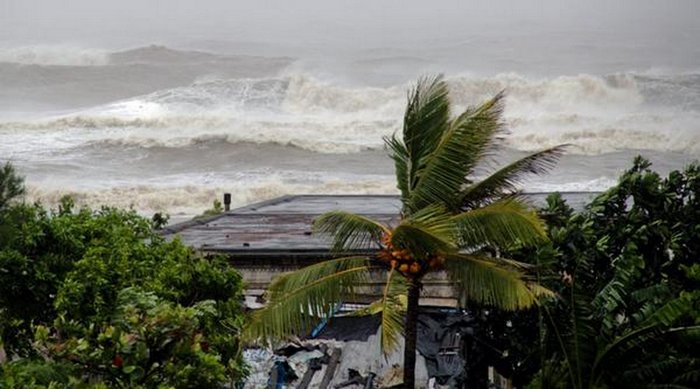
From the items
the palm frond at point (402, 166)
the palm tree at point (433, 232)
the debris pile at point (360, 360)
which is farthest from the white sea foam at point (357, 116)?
the palm tree at point (433, 232)

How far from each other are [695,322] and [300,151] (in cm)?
3846

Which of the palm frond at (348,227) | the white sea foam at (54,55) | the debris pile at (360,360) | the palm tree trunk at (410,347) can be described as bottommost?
the debris pile at (360,360)

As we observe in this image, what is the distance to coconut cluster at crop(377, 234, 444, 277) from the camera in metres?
8.35

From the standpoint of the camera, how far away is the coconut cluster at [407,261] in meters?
8.35

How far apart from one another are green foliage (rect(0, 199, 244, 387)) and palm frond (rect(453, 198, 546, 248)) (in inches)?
99.6

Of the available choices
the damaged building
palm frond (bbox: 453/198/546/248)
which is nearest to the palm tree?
palm frond (bbox: 453/198/546/248)

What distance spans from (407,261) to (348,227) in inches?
31.1

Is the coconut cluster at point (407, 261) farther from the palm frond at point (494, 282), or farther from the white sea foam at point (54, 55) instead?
the white sea foam at point (54, 55)

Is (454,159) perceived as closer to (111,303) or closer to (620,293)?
(620,293)

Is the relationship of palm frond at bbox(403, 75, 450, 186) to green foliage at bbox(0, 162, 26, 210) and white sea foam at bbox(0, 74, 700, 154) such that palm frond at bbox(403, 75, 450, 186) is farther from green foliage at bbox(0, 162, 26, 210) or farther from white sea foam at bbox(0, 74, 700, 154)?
white sea foam at bbox(0, 74, 700, 154)

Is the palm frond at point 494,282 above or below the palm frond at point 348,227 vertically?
below

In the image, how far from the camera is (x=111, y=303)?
818 centimetres

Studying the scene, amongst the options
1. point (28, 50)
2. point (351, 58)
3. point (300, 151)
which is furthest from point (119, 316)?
point (28, 50)

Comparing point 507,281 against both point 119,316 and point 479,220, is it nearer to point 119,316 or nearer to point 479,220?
point 479,220
